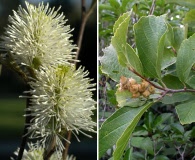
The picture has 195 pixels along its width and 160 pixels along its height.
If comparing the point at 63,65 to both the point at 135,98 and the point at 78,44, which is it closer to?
the point at 78,44

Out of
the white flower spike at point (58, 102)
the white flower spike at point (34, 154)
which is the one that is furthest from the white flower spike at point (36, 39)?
the white flower spike at point (34, 154)

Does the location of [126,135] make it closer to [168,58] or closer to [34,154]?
[168,58]

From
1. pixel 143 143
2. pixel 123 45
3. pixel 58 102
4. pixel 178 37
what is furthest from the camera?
pixel 143 143

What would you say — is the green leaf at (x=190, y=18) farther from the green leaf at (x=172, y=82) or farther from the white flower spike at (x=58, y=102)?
the white flower spike at (x=58, y=102)

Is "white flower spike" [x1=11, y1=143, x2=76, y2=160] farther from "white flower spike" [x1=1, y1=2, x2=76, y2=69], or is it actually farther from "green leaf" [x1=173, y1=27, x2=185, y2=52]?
"green leaf" [x1=173, y1=27, x2=185, y2=52]

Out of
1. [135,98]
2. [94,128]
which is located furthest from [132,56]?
[94,128]

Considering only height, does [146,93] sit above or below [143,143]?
above

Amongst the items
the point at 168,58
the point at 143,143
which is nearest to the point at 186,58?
the point at 168,58

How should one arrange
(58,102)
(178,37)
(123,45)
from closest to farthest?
(123,45) → (178,37) → (58,102)
